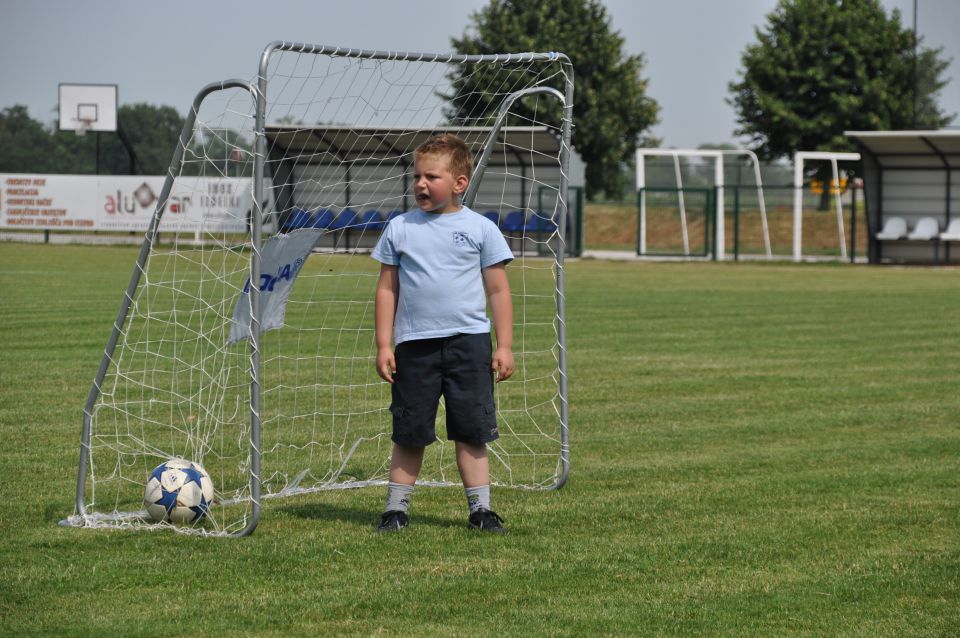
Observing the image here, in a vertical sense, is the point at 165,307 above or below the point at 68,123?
below

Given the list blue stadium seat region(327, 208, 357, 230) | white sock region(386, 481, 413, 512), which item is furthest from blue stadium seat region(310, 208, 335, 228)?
white sock region(386, 481, 413, 512)

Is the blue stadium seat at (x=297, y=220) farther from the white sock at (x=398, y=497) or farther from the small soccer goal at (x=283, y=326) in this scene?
the white sock at (x=398, y=497)

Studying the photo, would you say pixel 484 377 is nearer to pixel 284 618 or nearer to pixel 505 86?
pixel 284 618

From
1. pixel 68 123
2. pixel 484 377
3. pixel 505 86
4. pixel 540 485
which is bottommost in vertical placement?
pixel 540 485

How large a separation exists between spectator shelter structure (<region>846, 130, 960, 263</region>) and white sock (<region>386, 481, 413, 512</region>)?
29336 millimetres

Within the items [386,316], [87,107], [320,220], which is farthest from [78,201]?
[386,316]

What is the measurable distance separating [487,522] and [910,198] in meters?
31.3

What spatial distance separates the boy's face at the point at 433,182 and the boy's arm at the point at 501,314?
35 centimetres

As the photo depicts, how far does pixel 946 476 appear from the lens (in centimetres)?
654

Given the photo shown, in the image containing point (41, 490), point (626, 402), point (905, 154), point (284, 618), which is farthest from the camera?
point (905, 154)

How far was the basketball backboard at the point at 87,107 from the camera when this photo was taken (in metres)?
42.1

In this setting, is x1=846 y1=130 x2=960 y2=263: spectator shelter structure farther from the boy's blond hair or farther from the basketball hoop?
the boy's blond hair

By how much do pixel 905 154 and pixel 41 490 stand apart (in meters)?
31.0

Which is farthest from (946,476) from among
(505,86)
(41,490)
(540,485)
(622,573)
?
(41,490)
